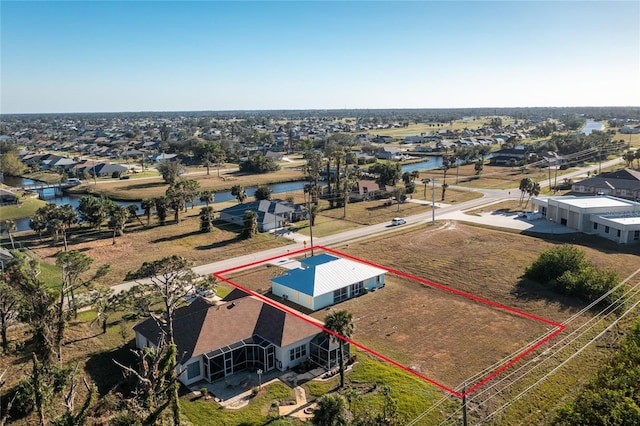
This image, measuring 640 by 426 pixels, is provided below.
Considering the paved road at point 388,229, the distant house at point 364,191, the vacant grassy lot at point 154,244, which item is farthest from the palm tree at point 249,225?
the distant house at point 364,191

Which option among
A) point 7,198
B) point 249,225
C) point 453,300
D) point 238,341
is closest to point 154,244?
point 249,225

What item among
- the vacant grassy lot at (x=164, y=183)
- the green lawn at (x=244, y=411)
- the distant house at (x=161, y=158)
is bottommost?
the green lawn at (x=244, y=411)

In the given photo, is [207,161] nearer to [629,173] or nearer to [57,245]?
[57,245]

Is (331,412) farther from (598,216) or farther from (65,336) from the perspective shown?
(598,216)

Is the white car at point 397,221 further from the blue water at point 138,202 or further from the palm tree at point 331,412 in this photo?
the palm tree at point 331,412

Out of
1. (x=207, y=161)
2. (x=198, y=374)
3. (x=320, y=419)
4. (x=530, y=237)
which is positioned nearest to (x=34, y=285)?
(x=198, y=374)

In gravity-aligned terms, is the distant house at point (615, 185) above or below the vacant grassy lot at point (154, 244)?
above

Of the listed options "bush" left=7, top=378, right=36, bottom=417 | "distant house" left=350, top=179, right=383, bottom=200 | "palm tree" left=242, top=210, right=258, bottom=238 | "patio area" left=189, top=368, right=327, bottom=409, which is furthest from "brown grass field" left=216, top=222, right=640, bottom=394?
"distant house" left=350, top=179, right=383, bottom=200
